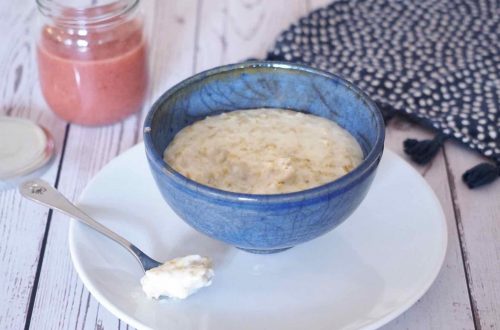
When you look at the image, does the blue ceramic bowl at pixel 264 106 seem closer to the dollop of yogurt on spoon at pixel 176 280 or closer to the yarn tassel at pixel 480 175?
the dollop of yogurt on spoon at pixel 176 280

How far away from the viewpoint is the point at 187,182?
88cm

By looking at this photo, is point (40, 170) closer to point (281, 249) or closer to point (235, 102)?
point (235, 102)

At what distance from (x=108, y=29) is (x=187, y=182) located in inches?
22.1

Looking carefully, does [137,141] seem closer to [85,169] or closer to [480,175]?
[85,169]

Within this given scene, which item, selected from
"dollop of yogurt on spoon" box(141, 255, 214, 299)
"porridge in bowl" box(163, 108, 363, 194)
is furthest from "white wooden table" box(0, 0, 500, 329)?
"porridge in bowl" box(163, 108, 363, 194)

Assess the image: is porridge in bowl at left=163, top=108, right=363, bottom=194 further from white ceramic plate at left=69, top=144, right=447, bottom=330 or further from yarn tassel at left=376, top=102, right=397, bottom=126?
yarn tassel at left=376, top=102, right=397, bottom=126

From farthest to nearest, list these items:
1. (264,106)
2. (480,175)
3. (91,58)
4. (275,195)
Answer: (91,58) < (480,175) < (264,106) < (275,195)

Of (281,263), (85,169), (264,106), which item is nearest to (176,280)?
(281,263)

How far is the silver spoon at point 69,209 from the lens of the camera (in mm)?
978

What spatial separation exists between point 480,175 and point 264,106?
1.28ft

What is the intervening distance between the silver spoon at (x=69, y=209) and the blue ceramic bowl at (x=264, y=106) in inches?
3.4

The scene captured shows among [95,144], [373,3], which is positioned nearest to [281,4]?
[373,3]

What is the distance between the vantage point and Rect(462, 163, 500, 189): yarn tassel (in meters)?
1.22

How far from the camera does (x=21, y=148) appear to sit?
129 centimetres
